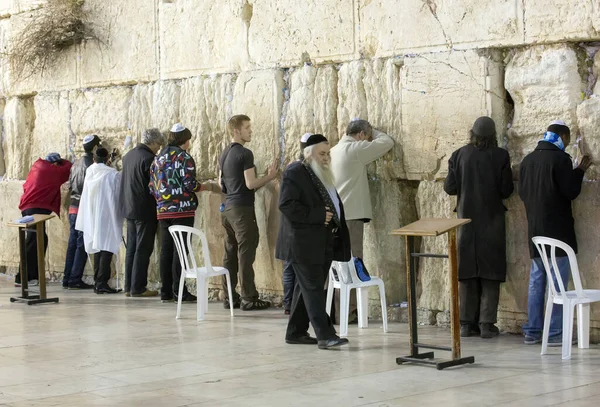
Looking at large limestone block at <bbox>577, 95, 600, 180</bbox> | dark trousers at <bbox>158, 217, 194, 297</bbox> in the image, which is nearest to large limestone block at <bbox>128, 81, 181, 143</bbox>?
dark trousers at <bbox>158, 217, 194, 297</bbox>

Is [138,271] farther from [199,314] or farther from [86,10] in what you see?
[86,10]

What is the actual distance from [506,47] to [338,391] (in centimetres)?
326

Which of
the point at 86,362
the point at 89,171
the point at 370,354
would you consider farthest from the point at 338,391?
the point at 89,171

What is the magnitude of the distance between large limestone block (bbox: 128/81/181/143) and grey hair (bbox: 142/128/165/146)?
11.7 inches

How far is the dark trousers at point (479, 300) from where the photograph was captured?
24.9ft

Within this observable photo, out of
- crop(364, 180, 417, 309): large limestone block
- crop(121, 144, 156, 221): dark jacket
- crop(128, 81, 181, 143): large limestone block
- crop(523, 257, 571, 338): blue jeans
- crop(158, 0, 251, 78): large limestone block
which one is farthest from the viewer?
crop(128, 81, 181, 143): large limestone block

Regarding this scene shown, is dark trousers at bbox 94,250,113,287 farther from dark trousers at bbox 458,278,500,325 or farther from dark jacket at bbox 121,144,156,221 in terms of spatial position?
dark trousers at bbox 458,278,500,325

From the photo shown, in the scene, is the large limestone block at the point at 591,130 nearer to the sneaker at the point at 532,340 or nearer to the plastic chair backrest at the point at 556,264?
the plastic chair backrest at the point at 556,264

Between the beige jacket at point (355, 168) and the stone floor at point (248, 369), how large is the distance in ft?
3.12

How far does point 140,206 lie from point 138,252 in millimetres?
447

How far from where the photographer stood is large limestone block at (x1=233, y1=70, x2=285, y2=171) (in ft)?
30.7

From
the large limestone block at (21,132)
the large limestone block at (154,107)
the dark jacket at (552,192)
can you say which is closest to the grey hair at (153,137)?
the large limestone block at (154,107)

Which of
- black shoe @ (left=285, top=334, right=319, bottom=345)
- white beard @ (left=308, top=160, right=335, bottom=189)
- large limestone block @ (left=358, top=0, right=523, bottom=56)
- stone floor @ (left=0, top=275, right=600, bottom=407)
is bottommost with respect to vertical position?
stone floor @ (left=0, top=275, right=600, bottom=407)

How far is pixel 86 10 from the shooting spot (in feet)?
37.1
